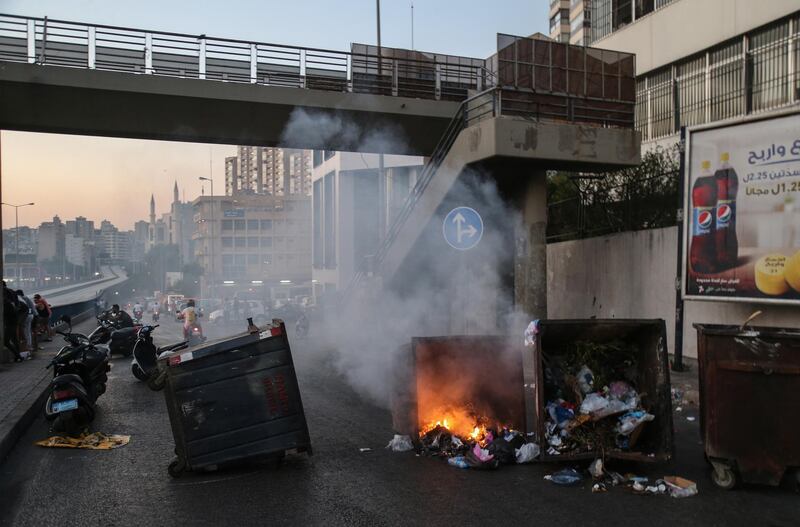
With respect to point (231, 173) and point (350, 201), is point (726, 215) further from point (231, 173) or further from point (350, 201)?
point (231, 173)

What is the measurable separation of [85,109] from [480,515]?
1151cm

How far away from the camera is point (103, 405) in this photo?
8758mm

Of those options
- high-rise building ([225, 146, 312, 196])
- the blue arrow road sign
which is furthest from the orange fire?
high-rise building ([225, 146, 312, 196])

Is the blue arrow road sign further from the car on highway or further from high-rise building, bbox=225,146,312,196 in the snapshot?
high-rise building, bbox=225,146,312,196

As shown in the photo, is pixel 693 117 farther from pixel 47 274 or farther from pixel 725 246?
pixel 47 274

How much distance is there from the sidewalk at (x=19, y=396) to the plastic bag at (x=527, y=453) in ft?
15.5

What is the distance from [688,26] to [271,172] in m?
139

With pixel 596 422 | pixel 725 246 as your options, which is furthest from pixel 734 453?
pixel 725 246

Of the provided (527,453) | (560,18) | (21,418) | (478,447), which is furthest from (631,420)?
(560,18)

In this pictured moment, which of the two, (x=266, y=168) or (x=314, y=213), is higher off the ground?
(x=266, y=168)

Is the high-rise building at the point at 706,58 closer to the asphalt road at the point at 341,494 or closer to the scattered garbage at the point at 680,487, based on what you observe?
the asphalt road at the point at 341,494

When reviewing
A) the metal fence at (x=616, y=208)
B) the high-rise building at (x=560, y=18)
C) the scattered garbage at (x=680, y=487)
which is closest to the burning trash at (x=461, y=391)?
the scattered garbage at (x=680, y=487)

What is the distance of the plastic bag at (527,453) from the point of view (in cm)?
569

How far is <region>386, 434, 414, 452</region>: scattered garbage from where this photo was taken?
20.0 feet
